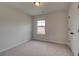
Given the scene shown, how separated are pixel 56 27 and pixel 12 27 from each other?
2.35 metres

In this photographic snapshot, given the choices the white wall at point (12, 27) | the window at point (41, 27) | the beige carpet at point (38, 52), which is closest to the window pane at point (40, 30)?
the window at point (41, 27)

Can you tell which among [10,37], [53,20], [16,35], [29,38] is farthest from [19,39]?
[53,20]

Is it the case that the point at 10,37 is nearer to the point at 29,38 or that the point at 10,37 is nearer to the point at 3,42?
the point at 3,42

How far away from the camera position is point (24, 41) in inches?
188

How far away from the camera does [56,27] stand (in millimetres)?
4902

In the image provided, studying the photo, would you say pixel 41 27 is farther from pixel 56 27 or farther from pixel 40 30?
pixel 56 27

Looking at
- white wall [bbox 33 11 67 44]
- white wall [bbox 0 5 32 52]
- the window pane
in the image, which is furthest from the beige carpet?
the window pane

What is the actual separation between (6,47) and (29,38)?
6.18ft

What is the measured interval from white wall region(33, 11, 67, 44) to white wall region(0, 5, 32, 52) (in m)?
1.21

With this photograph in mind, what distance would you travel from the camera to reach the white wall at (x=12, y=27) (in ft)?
11.1

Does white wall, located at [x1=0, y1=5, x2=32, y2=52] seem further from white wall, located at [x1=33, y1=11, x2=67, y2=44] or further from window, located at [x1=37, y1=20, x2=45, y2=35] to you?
white wall, located at [x1=33, y1=11, x2=67, y2=44]

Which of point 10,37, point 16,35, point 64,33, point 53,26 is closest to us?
point 10,37

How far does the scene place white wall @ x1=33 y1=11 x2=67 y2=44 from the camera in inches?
184

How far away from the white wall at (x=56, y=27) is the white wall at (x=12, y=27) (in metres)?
1.21
